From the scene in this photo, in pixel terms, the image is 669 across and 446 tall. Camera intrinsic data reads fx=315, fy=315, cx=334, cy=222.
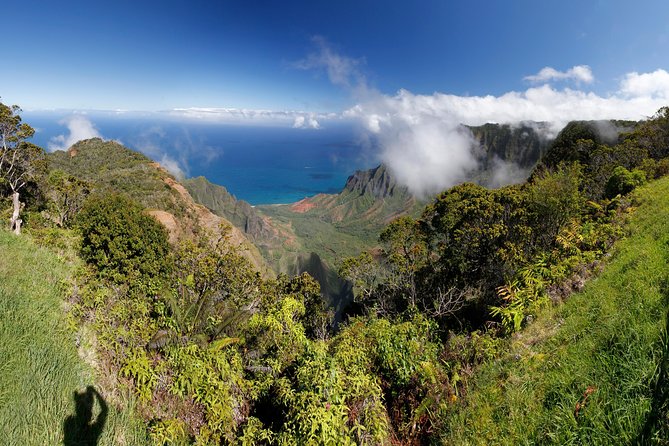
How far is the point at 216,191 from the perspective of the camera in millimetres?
140000

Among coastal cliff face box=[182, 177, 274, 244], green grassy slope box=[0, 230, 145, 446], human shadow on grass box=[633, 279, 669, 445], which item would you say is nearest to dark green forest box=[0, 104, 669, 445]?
human shadow on grass box=[633, 279, 669, 445]

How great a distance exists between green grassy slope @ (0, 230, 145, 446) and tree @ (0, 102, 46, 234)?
54.3 ft

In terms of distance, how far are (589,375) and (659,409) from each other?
0.92 metres

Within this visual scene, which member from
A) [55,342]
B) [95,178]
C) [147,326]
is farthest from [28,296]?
[95,178]

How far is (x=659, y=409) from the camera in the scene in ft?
8.56

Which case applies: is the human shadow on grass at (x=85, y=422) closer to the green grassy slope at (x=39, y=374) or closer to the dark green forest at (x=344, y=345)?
the green grassy slope at (x=39, y=374)

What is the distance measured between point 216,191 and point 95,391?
146 metres

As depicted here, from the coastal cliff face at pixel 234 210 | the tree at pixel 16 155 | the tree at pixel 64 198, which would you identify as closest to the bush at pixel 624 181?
the tree at pixel 16 155

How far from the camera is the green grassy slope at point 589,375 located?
2842 mm

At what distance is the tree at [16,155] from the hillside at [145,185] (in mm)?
10314

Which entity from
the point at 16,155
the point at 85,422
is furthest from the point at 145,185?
the point at 85,422

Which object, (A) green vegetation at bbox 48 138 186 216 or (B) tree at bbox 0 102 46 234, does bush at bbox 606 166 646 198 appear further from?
(A) green vegetation at bbox 48 138 186 216

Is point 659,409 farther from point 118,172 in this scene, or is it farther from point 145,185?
point 118,172

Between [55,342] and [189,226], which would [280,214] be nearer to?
[189,226]
